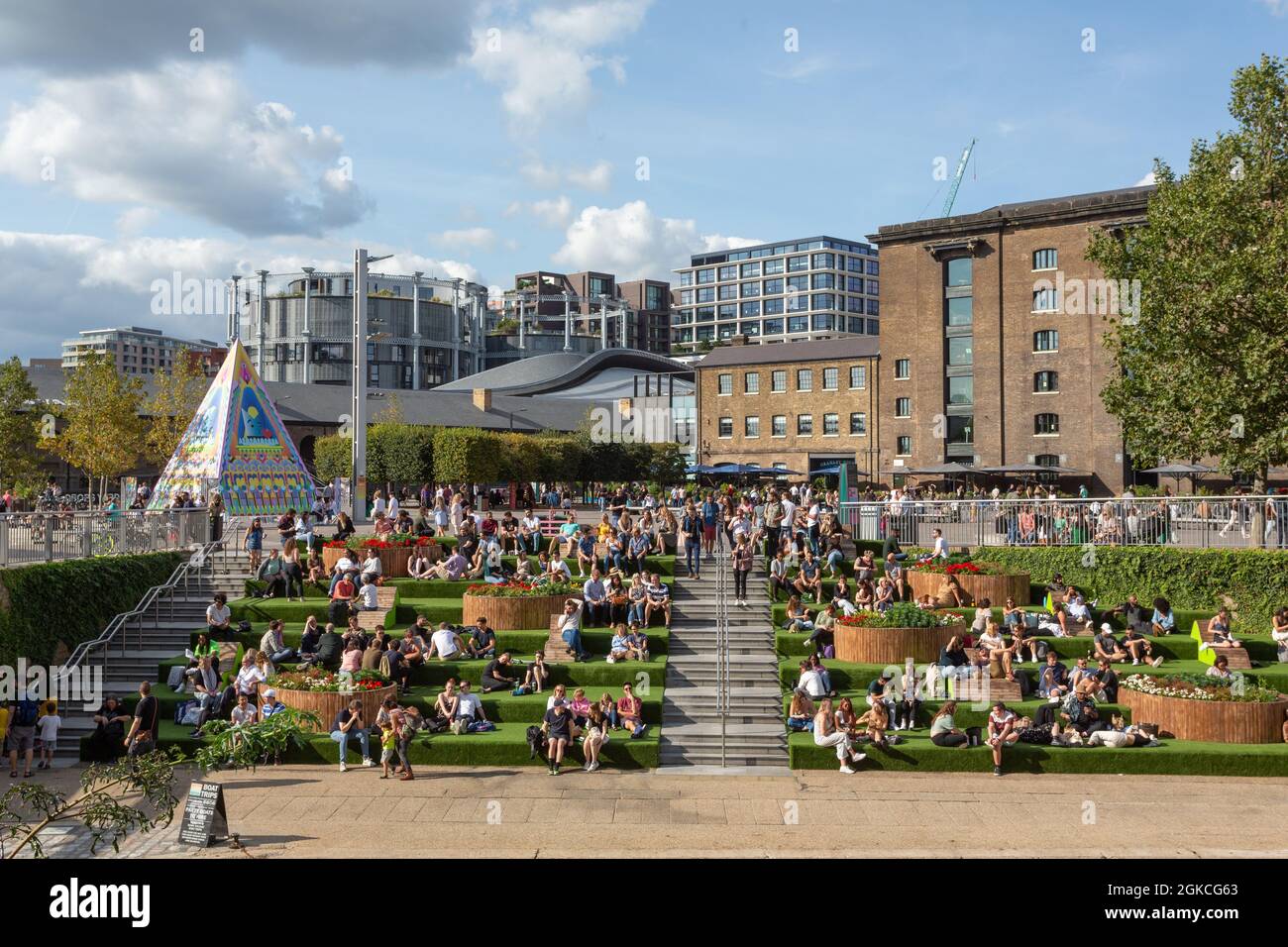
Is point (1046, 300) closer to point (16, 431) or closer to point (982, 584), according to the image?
point (982, 584)

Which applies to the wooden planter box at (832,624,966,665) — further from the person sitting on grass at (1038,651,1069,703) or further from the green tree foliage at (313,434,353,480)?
the green tree foliage at (313,434,353,480)

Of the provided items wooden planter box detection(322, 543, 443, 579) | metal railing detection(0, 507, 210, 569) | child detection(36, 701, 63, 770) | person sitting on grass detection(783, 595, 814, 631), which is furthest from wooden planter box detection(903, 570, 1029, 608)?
metal railing detection(0, 507, 210, 569)

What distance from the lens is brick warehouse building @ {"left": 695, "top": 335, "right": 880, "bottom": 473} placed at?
64.8 metres

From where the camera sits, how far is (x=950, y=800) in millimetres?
17156

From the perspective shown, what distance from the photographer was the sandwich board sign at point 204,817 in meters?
14.4

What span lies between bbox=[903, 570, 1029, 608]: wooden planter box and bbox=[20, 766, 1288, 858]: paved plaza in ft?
29.9

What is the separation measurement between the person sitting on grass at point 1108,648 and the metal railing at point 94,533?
2294 centimetres

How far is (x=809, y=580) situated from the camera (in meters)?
27.2

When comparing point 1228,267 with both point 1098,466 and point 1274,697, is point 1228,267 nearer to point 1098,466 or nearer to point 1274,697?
point 1274,697

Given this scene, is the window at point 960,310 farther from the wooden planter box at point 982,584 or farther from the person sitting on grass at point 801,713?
the person sitting on grass at point 801,713

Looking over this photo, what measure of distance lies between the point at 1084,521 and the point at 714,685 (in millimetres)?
12944

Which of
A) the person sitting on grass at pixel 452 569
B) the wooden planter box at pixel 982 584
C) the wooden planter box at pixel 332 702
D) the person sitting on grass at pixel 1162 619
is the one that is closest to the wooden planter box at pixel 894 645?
the wooden planter box at pixel 982 584

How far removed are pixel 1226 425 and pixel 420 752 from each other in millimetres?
22483

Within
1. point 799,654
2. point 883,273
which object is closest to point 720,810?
point 799,654
